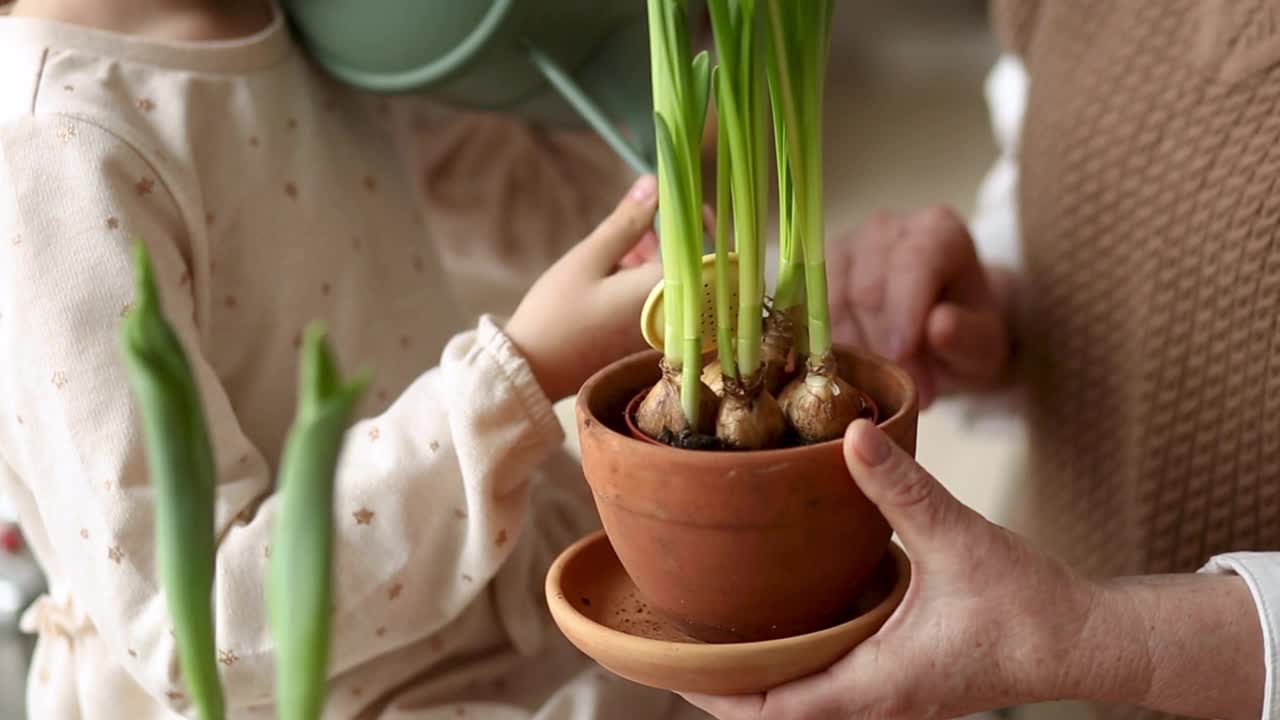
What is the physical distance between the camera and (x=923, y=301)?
2.39 feet

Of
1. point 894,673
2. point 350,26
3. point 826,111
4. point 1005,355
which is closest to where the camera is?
point 894,673

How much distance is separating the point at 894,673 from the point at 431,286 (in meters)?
0.48

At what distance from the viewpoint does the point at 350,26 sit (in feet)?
2.19

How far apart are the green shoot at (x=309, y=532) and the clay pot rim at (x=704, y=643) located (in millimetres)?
167

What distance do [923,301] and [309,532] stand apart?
536 mm

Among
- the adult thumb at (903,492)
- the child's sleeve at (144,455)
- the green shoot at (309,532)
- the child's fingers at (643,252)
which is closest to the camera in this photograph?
the green shoot at (309,532)

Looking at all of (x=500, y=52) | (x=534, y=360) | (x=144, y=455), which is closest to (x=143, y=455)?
(x=144, y=455)

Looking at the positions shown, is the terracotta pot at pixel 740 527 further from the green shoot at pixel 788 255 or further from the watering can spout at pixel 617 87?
the watering can spout at pixel 617 87

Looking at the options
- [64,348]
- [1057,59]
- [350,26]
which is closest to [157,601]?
[64,348]

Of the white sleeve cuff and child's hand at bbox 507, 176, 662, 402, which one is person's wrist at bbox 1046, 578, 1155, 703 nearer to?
the white sleeve cuff

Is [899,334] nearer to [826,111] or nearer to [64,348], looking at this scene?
[64,348]

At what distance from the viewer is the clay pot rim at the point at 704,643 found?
422 mm

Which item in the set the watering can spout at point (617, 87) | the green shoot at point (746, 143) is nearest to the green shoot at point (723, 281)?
the green shoot at point (746, 143)

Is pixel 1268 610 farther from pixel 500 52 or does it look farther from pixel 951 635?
pixel 500 52
